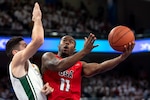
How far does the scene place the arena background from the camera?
13.2 metres

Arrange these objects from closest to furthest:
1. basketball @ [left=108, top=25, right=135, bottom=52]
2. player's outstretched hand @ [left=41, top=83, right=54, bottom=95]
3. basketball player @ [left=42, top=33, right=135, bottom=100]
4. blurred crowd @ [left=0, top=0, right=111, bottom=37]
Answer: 1. player's outstretched hand @ [left=41, top=83, right=54, bottom=95]
2. basketball player @ [left=42, top=33, right=135, bottom=100]
3. basketball @ [left=108, top=25, right=135, bottom=52]
4. blurred crowd @ [left=0, top=0, right=111, bottom=37]

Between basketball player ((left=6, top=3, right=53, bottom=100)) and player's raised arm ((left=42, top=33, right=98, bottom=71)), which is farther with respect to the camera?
player's raised arm ((left=42, top=33, right=98, bottom=71))

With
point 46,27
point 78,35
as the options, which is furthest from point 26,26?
point 78,35

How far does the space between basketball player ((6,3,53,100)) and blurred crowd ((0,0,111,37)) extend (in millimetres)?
9447

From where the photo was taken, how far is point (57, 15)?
607 inches

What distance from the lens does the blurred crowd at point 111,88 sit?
39.3 ft

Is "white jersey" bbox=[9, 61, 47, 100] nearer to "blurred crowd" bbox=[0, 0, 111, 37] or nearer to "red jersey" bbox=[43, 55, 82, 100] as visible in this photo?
"red jersey" bbox=[43, 55, 82, 100]

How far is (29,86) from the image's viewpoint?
153 inches

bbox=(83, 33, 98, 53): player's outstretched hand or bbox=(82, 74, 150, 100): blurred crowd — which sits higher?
→ bbox=(83, 33, 98, 53): player's outstretched hand

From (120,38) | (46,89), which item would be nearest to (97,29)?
(120,38)

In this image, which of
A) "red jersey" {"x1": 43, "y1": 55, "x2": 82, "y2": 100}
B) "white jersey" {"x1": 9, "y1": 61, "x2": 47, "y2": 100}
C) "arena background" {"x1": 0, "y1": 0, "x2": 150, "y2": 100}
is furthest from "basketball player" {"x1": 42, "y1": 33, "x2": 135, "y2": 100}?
"arena background" {"x1": 0, "y1": 0, "x2": 150, "y2": 100}

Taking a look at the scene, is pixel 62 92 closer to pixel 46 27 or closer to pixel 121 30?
pixel 121 30

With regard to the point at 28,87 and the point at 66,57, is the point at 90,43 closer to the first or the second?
the point at 66,57

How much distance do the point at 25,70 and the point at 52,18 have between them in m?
11.3
